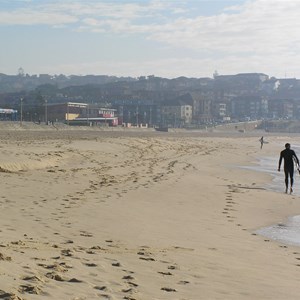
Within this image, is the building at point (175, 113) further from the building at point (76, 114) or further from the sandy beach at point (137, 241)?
the sandy beach at point (137, 241)

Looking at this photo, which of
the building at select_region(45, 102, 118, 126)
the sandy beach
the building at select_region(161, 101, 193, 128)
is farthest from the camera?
the building at select_region(161, 101, 193, 128)

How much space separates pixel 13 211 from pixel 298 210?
6922 mm

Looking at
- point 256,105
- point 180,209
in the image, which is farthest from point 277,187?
point 256,105

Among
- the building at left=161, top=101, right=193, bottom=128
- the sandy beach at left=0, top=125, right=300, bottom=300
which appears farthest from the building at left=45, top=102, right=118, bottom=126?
the sandy beach at left=0, top=125, right=300, bottom=300

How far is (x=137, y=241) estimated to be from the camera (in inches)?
293

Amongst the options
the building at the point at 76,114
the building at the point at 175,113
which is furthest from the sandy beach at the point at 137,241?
the building at the point at 175,113

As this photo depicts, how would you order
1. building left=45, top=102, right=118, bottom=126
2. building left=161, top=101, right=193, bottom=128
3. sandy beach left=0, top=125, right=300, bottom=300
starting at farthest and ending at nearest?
building left=161, top=101, right=193, bottom=128
building left=45, top=102, right=118, bottom=126
sandy beach left=0, top=125, right=300, bottom=300

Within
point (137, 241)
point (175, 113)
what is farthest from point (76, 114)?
point (137, 241)

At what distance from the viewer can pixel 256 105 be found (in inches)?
7662

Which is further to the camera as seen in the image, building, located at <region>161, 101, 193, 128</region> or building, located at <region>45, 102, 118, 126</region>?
building, located at <region>161, 101, 193, 128</region>

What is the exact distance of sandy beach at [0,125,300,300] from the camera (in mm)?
4949

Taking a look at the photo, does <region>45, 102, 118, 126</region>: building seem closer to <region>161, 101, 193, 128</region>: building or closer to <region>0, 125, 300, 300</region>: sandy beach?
<region>161, 101, 193, 128</region>: building

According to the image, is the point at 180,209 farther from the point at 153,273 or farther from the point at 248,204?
the point at 153,273

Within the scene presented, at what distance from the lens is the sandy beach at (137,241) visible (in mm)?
4949
